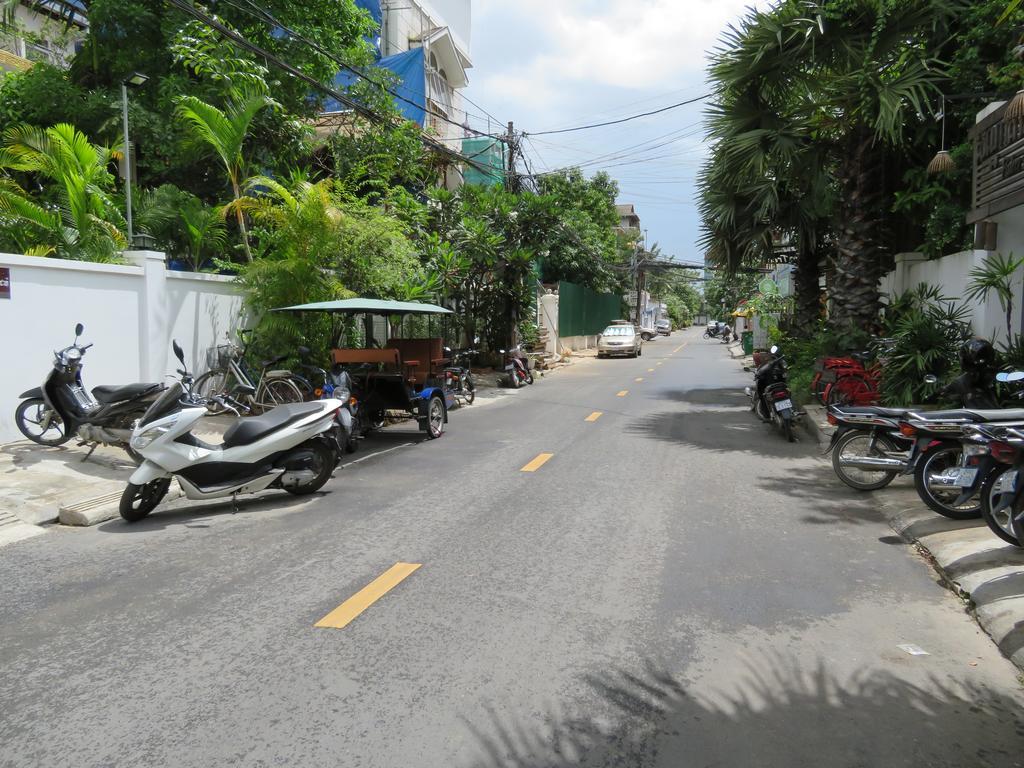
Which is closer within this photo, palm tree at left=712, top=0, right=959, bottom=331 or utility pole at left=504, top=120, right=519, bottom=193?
palm tree at left=712, top=0, right=959, bottom=331

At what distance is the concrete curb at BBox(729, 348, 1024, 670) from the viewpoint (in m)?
4.55

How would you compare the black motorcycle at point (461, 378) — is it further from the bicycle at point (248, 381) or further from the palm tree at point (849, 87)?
the palm tree at point (849, 87)

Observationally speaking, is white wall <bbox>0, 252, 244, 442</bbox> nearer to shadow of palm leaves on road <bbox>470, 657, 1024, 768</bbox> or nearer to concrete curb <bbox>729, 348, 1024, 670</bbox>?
shadow of palm leaves on road <bbox>470, 657, 1024, 768</bbox>

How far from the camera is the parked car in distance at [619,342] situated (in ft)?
119

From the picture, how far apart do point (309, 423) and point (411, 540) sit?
211 cm

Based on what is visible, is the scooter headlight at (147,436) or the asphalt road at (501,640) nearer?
the asphalt road at (501,640)

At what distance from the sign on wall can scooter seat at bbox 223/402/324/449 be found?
344 inches

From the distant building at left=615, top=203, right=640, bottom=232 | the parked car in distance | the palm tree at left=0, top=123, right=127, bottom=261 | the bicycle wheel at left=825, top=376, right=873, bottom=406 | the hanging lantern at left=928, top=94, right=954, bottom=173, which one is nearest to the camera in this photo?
the hanging lantern at left=928, top=94, right=954, bottom=173

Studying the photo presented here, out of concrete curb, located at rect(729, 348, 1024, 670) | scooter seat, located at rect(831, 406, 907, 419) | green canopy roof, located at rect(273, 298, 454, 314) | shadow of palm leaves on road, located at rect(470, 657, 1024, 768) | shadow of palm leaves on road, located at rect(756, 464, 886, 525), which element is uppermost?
green canopy roof, located at rect(273, 298, 454, 314)

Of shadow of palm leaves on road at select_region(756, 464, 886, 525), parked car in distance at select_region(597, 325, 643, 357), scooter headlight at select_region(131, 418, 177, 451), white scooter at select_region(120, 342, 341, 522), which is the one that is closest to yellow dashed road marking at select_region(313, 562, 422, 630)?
white scooter at select_region(120, 342, 341, 522)

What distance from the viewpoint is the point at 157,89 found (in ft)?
58.4

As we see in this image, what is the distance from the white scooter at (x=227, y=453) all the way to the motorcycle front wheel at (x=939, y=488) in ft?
18.8

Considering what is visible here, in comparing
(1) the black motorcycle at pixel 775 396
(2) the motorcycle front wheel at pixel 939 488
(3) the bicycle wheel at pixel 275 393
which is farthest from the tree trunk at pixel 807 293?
(2) the motorcycle front wheel at pixel 939 488

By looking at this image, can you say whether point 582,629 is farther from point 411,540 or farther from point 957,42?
point 957,42
